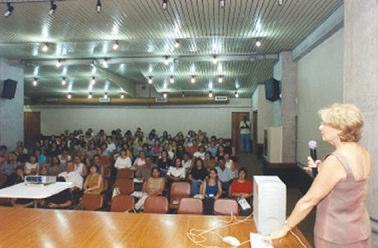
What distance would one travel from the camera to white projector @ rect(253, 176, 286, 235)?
2428 millimetres

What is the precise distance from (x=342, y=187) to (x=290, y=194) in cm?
610

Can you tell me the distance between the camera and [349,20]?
3.07 meters

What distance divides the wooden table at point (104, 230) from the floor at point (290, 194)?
97.6 inches

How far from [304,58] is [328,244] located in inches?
242

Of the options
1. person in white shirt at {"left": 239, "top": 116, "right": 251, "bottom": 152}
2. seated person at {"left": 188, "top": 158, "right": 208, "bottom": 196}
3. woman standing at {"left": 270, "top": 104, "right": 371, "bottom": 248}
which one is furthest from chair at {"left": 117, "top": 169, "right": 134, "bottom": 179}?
person in white shirt at {"left": 239, "top": 116, "right": 251, "bottom": 152}

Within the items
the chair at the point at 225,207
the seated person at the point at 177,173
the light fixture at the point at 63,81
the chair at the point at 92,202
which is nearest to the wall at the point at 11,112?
the light fixture at the point at 63,81

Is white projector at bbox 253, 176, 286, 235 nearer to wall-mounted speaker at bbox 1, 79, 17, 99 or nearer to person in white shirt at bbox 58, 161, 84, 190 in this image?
person in white shirt at bbox 58, 161, 84, 190

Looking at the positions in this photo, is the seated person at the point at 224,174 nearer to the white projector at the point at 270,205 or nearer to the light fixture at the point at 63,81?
the white projector at the point at 270,205

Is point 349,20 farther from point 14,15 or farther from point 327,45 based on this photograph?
point 14,15

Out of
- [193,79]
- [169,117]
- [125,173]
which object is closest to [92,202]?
[125,173]

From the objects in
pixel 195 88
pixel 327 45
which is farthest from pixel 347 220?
pixel 195 88

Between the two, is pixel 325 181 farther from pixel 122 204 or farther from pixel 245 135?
pixel 245 135

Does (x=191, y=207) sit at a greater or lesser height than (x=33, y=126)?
lesser

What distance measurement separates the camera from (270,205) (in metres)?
2.44
